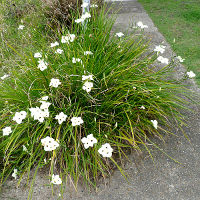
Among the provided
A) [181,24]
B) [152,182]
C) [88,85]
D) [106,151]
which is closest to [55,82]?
[88,85]

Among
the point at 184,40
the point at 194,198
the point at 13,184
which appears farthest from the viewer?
the point at 184,40

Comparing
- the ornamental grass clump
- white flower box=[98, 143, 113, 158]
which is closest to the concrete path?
the ornamental grass clump

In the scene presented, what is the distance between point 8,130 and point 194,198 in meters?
1.55

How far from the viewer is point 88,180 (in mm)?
1688

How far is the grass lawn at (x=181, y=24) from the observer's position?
10.9 ft

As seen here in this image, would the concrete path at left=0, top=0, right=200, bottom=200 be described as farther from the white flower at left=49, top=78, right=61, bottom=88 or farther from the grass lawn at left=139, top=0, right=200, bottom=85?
the grass lawn at left=139, top=0, right=200, bottom=85

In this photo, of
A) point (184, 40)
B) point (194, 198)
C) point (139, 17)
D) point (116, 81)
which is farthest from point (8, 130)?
point (139, 17)

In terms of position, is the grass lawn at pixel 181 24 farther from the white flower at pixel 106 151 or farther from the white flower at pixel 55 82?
the white flower at pixel 55 82

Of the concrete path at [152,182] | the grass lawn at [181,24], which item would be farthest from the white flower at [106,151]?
the grass lawn at [181,24]

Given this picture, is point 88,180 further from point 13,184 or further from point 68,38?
point 68,38

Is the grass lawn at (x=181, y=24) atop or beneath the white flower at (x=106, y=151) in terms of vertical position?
beneath

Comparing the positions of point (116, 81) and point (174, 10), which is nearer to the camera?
point (116, 81)

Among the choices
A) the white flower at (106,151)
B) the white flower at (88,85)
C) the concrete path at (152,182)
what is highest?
the white flower at (88,85)

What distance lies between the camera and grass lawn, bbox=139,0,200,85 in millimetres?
3332
